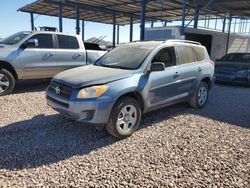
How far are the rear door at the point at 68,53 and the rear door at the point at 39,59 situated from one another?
0.20 meters

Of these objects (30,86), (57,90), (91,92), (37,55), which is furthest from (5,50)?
(91,92)

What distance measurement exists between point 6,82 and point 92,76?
391 centimetres

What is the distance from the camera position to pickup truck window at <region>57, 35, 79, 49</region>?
7980 millimetres

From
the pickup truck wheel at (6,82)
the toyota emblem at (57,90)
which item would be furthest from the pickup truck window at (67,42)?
the toyota emblem at (57,90)

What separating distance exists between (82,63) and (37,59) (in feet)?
5.19

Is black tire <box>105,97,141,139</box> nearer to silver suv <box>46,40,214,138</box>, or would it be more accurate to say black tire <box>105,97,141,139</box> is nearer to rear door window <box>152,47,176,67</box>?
silver suv <box>46,40,214,138</box>

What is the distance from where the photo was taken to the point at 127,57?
497 centimetres

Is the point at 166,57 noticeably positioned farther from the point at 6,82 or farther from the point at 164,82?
the point at 6,82

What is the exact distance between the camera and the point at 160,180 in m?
3.08

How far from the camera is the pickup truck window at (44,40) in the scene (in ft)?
24.5

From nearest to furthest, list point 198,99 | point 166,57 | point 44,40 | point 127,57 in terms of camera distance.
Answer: point 127,57, point 166,57, point 198,99, point 44,40

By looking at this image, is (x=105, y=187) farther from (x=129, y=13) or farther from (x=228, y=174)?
(x=129, y=13)

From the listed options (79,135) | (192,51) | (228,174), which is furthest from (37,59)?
(228,174)

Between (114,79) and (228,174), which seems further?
(114,79)
